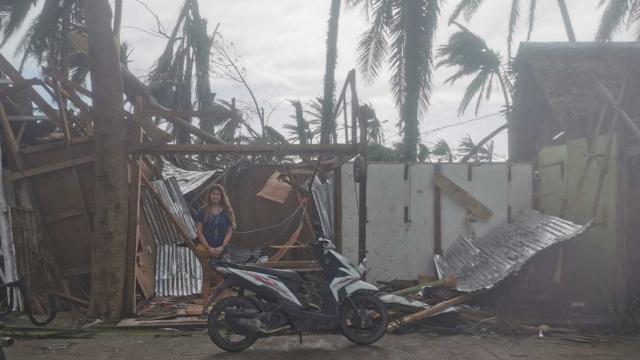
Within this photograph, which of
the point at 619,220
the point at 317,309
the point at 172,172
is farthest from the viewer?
the point at 172,172

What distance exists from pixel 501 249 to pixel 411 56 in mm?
7428

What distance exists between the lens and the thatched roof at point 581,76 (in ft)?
29.2

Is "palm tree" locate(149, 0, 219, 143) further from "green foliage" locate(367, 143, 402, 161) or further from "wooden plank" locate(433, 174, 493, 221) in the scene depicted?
"wooden plank" locate(433, 174, 493, 221)

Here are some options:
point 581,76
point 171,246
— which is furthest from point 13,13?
point 581,76

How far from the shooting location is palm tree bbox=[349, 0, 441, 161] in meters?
15.0

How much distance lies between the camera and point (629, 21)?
15.7 m

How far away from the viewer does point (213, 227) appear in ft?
25.4

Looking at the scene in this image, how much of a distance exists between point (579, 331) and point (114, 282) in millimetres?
5670

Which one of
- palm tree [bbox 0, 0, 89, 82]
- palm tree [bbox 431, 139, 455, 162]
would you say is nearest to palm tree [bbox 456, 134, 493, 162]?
palm tree [bbox 431, 139, 455, 162]

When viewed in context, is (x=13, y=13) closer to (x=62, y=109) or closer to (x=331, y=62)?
(x=331, y=62)

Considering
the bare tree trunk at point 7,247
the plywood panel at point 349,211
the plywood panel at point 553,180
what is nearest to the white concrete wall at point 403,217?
the plywood panel at point 349,211

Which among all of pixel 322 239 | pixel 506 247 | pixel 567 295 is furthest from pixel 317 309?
pixel 567 295

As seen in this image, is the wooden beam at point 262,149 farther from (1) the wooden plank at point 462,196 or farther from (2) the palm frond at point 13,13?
(2) the palm frond at point 13,13

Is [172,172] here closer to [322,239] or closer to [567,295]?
[322,239]
